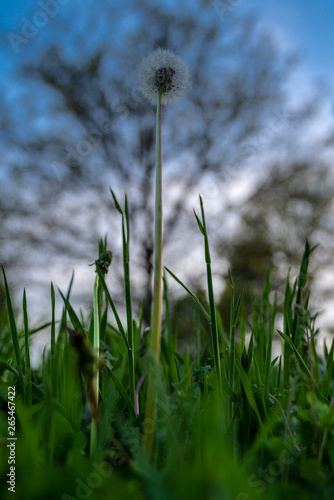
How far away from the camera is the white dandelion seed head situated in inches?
23.4

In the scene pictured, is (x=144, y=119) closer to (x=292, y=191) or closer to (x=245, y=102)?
(x=245, y=102)

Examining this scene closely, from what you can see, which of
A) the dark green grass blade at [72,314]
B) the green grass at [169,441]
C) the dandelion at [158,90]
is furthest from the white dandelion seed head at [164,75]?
the dark green grass blade at [72,314]

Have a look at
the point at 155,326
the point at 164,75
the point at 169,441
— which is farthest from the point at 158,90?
the point at 169,441

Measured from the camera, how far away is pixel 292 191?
8.85m

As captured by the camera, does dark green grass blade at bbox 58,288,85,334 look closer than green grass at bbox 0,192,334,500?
No

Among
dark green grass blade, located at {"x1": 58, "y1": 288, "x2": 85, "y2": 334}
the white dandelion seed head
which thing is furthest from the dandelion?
dark green grass blade, located at {"x1": 58, "y1": 288, "x2": 85, "y2": 334}

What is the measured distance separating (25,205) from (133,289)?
8.65ft

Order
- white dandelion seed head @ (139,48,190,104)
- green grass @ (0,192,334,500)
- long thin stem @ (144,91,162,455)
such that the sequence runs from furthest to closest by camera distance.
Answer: white dandelion seed head @ (139,48,190,104) → long thin stem @ (144,91,162,455) → green grass @ (0,192,334,500)

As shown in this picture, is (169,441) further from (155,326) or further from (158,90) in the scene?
(158,90)

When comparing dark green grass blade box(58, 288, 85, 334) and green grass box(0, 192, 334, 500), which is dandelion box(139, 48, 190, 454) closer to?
green grass box(0, 192, 334, 500)

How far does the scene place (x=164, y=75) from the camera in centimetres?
59

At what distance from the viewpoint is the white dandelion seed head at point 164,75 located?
1.95 ft

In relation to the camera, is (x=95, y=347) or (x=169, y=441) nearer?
(x=169, y=441)

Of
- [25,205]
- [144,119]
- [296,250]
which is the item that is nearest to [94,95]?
[144,119]
